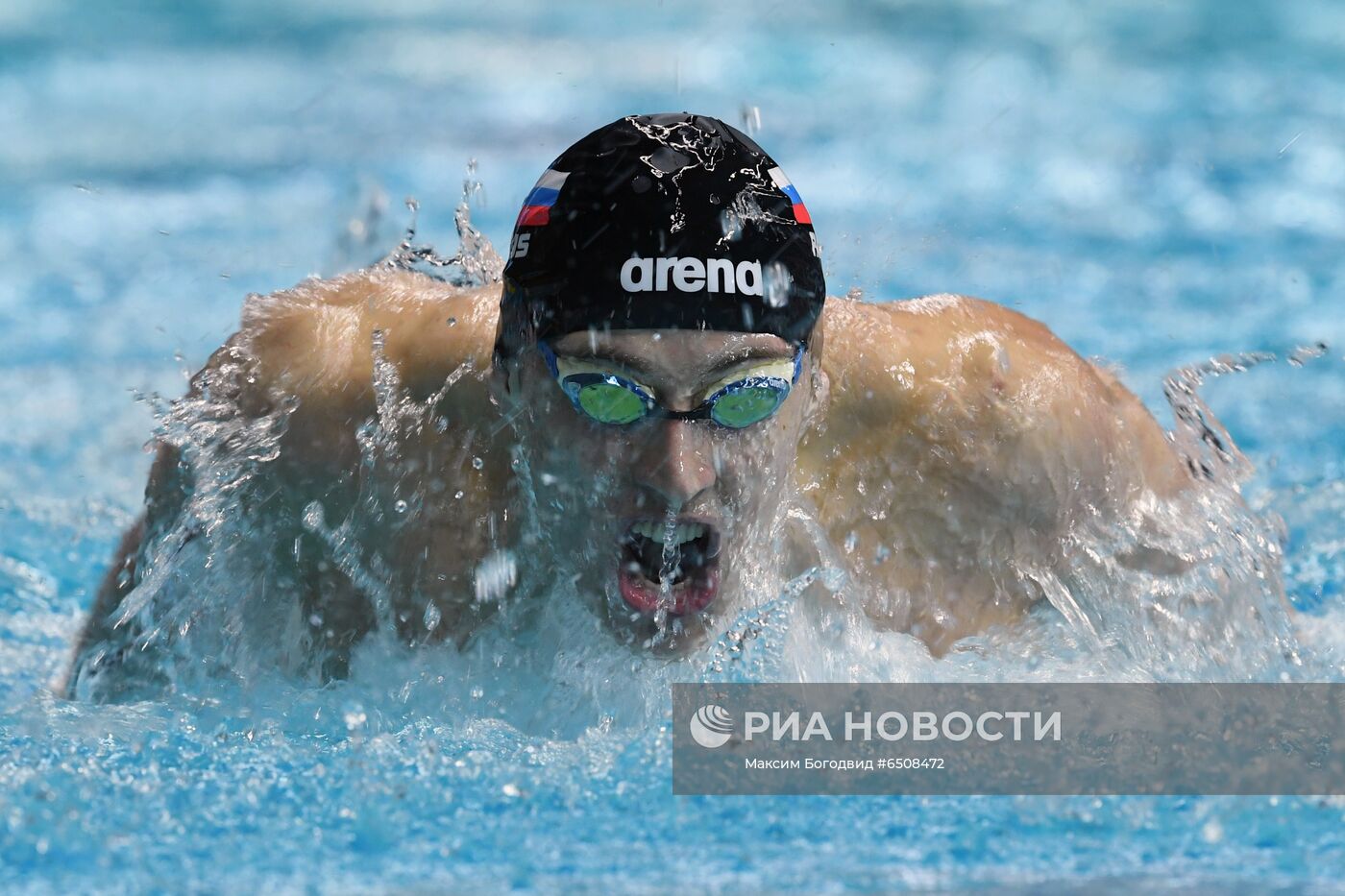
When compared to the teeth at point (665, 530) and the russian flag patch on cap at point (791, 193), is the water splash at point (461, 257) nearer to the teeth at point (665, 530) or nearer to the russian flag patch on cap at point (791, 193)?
the russian flag patch on cap at point (791, 193)

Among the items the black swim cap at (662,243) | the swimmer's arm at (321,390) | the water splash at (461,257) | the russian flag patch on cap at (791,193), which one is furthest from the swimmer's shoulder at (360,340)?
the russian flag patch on cap at (791,193)

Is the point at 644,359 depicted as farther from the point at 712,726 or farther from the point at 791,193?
the point at 712,726

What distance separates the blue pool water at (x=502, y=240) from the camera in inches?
80.9

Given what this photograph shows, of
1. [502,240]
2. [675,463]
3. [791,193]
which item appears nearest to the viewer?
[675,463]

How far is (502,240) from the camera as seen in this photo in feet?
18.3

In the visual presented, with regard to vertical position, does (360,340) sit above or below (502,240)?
below

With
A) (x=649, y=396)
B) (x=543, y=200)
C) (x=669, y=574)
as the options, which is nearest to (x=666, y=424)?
(x=649, y=396)

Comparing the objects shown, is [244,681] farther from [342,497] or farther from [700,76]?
[700,76]

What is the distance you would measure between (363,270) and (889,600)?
1293 mm

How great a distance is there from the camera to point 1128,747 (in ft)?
7.63

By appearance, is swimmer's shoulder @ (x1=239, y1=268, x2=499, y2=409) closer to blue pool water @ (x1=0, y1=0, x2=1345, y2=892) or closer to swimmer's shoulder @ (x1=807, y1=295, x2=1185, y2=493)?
blue pool water @ (x1=0, y1=0, x2=1345, y2=892)

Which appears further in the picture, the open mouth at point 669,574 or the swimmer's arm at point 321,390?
the swimmer's arm at point 321,390

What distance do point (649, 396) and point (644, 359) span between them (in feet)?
0.19

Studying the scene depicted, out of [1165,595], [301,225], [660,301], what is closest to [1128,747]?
[1165,595]
